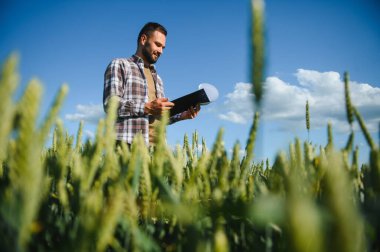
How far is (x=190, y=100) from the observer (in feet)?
8.74

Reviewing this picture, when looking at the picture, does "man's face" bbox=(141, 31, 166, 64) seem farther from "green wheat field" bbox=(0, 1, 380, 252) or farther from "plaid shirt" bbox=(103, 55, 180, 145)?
"green wheat field" bbox=(0, 1, 380, 252)

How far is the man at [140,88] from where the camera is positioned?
2711 mm

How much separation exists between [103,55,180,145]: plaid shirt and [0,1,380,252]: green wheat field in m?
1.85

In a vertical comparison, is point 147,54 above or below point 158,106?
above

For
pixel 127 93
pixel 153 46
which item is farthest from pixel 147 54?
pixel 127 93

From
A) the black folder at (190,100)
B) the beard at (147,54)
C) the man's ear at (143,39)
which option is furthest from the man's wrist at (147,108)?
the man's ear at (143,39)

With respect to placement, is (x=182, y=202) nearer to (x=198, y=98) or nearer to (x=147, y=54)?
(x=198, y=98)

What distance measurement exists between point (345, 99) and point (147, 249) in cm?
53

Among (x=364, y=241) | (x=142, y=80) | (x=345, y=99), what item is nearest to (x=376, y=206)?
(x=364, y=241)

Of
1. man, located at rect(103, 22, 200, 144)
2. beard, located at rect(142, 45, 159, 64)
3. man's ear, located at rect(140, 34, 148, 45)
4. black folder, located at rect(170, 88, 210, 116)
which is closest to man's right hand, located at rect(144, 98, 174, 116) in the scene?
man, located at rect(103, 22, 200, 144)

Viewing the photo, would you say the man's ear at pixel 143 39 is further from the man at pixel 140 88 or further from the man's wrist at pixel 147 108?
the man's wrist at pixel 147 108

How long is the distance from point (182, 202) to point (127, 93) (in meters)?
2.74

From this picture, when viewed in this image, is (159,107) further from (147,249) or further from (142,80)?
(147,249)

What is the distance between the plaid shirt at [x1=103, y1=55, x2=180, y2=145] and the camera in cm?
279
